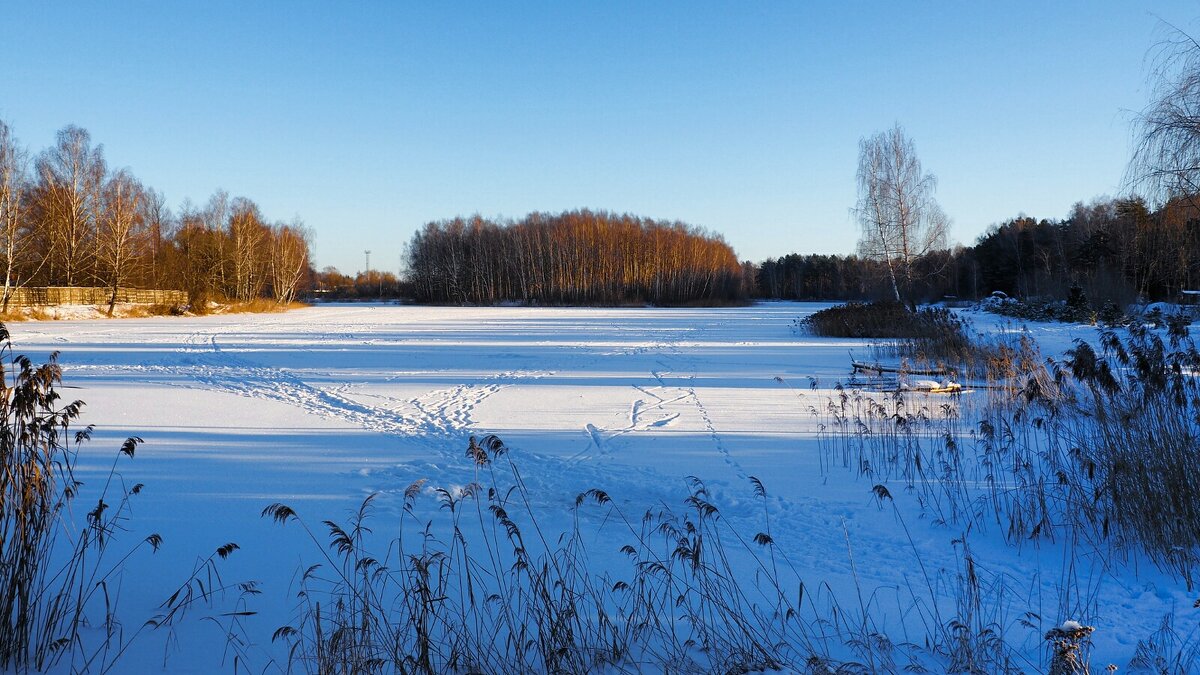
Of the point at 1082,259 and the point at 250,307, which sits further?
the point at 250,307

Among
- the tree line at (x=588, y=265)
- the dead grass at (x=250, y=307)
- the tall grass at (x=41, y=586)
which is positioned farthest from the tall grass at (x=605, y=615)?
the tree line at (x=588, y=265)

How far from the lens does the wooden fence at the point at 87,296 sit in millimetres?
33469

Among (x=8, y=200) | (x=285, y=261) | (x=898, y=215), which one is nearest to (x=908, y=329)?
(x=898, y=215)

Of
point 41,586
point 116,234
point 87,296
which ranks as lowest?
point 41,586

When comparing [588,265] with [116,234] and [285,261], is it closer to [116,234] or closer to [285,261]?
[285,261]

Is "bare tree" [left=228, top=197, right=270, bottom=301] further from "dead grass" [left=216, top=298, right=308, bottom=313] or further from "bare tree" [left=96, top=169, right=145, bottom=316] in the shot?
"bare tree" [left=96, top=169, right=145, bottom=316]

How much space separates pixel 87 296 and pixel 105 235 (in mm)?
3601

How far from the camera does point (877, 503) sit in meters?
4.98

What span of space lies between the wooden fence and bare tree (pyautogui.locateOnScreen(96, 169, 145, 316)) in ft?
2.03

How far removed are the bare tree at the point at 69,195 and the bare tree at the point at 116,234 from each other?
594mm

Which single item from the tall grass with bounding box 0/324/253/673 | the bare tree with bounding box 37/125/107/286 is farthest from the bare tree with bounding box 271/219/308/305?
the tall grass with bounding box 0/324/253/673

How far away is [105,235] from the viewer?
122 ft

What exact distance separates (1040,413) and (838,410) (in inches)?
87.6

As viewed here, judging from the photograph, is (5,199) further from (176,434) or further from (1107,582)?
(1107,582)
